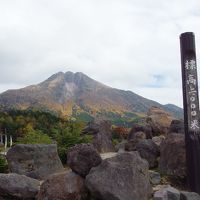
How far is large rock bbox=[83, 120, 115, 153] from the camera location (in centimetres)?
2636

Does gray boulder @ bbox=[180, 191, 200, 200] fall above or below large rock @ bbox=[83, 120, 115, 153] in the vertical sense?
below

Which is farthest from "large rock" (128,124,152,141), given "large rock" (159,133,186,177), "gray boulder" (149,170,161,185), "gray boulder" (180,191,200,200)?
"gray boulder" (180,191,200,200)

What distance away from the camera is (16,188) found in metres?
13.8

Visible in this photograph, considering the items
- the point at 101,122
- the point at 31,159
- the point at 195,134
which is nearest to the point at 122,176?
the point at 195,134

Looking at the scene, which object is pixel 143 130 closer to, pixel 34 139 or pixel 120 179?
pixel 34 139

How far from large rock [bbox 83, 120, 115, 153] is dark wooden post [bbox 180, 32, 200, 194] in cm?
1152

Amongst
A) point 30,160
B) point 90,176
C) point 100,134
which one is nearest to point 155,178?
point 90,176

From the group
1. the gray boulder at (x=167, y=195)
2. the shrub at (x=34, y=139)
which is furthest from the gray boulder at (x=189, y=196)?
the shrub at (x=34, y=139)

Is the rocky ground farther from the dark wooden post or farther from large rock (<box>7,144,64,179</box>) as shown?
the dark wooden post

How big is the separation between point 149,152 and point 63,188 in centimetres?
754

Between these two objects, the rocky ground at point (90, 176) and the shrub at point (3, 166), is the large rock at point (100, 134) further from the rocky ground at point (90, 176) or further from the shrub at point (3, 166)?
the rocky ground at point (90, 176)

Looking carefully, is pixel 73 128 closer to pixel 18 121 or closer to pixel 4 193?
pixel 4 193

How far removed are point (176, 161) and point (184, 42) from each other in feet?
15.7

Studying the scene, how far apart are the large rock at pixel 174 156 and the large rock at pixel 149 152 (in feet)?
6.07
